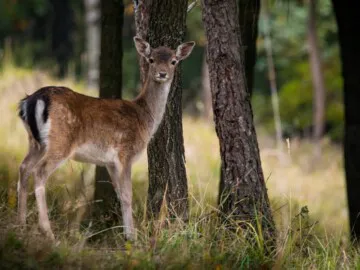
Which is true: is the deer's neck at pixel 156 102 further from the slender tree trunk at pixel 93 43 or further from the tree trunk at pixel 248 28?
the slender tree trunk at pixel 93 43

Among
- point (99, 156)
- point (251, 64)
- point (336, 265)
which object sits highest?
point (251, 64)

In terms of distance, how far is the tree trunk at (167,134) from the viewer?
8.10 m

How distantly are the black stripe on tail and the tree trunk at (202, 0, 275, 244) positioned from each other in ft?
4.94

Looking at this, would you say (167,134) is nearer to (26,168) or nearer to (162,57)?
(162,57)

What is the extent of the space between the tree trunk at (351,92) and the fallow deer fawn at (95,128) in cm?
243

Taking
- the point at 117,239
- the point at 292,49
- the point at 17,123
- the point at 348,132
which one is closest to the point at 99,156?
the point at 117,239

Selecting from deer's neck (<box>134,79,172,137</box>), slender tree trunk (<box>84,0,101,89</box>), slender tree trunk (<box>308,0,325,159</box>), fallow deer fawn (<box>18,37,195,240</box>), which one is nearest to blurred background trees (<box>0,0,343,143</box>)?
slender tree trunk (<box>308,0,325,159</box>)

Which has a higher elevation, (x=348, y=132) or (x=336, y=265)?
(x=348, y=132)

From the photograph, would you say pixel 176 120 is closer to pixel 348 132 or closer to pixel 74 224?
pixel 74 224

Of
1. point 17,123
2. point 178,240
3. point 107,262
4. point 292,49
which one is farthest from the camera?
point 292,49

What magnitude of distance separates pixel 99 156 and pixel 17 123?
5.98 metres

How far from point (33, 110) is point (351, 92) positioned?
4251 millimetres

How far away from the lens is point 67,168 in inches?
437

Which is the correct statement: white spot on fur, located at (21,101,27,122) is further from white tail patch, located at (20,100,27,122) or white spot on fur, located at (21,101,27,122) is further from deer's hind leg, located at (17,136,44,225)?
deer's hind leg, located at (17,136,44,225)
